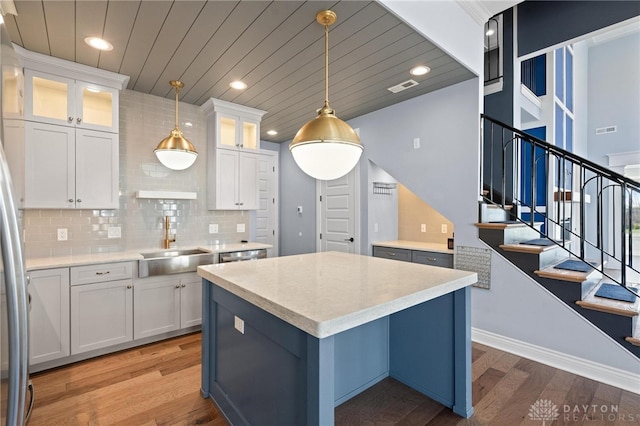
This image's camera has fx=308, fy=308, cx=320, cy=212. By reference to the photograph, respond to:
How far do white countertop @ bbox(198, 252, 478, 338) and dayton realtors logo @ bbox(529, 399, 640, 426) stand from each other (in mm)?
1053

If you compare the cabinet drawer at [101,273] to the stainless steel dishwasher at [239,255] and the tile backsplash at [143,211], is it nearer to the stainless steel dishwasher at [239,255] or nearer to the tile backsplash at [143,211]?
the tile backsplash at [143,211]

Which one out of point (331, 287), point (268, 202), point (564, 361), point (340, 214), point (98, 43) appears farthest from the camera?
point (268, 202)

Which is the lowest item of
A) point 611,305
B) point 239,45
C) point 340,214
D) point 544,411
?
point 544,411

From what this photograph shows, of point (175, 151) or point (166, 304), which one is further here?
point (166, 304)

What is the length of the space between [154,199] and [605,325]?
4.35 m

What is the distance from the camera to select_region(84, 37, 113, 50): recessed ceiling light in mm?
2365

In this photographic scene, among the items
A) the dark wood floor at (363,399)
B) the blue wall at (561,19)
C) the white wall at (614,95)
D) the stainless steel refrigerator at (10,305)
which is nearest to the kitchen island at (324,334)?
the dark wood floor at (363,399)

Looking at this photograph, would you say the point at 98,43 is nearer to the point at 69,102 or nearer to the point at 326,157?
the point at 69,102

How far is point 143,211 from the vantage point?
3.47m

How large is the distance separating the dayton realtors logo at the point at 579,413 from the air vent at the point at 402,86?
2.91 m

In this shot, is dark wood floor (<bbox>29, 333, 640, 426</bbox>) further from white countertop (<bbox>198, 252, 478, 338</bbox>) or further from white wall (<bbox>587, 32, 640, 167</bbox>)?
white wall (<bbox>587, 32, 640, 167</bbox>)

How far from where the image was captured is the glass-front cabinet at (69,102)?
2629 millimetres

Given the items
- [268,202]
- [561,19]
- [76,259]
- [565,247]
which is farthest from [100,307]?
[561,19]

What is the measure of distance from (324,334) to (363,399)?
4.46 ft
